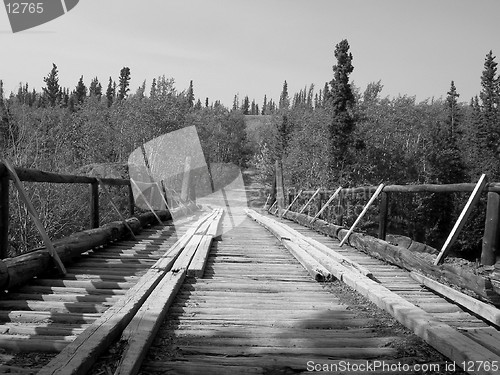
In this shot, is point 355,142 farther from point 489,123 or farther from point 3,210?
point 3,210

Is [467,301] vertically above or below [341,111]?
below

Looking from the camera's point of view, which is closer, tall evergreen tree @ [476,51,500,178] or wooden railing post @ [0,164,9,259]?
wooden railing post @ [0,164,9,259]

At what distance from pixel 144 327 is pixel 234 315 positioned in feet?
2.57

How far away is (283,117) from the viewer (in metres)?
59.3

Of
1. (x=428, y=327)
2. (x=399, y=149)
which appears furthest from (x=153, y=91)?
(x=428, y=327)

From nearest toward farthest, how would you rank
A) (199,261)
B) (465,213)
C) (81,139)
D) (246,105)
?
(465,213), (199,261), (81,139), (246,105)

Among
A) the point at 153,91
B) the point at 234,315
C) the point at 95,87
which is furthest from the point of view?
the point at 95,87

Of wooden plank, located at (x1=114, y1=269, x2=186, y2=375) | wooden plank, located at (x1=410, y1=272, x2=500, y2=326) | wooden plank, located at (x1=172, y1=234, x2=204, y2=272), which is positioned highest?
wooden plank, located at (x1=410, y1=272, x2=500, y2=326)

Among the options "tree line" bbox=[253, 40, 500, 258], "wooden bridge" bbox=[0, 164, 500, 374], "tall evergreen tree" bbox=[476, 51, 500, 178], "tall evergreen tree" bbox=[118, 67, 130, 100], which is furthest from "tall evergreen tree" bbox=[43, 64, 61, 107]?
"wooden bridge" bbox=[0, 164, 500, 374]

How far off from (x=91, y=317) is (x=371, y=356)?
1806 millimetres

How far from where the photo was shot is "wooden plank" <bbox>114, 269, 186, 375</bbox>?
85.4 inches

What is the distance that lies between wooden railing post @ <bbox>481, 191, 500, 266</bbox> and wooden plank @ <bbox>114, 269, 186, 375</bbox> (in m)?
2.90

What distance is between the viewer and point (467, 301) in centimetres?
344

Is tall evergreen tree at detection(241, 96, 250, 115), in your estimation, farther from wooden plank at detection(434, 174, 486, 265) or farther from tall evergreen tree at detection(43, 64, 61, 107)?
wooden plank at detection(434, 174, 486, 265)
